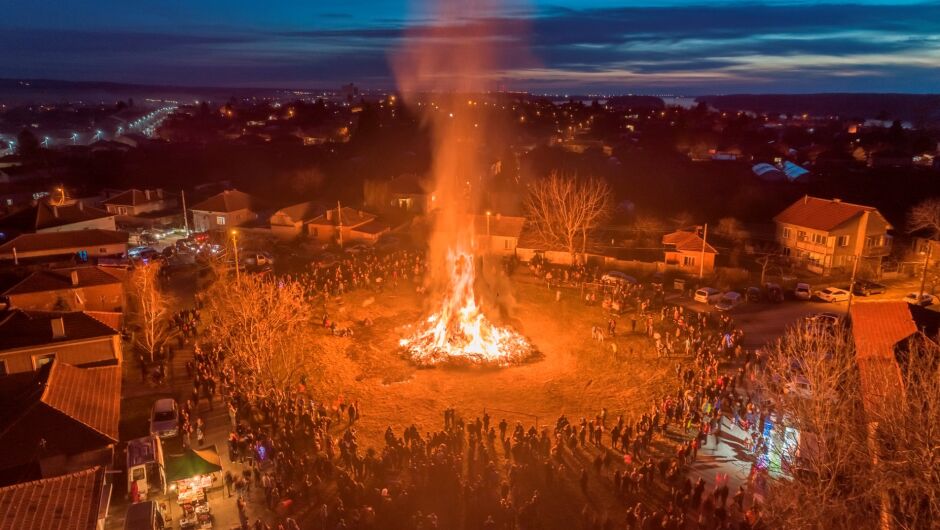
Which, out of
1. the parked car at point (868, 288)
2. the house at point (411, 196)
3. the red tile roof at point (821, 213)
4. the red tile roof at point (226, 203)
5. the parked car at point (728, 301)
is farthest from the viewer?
the house at point (411, 196)

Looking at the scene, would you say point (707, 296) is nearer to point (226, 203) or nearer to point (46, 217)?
point (226, 203)

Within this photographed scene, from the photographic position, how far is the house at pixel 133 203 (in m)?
52.6

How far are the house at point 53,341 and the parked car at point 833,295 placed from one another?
3399 cm

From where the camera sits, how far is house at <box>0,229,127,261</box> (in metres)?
35.6

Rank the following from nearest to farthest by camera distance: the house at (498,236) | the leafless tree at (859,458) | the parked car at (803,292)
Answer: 1. the leafless tree at (859,458)
2. the parked car at (803,292)
3. the house at (498,236)

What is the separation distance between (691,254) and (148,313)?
30599mm

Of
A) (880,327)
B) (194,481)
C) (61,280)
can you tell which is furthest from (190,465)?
(880,327)

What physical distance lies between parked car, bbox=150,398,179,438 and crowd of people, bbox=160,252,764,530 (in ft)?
1.44

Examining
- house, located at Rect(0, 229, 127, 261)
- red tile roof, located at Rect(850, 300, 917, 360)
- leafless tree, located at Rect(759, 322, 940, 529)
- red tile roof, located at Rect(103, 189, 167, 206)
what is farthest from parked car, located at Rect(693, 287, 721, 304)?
red tile roof, located at Rect(103, 189, 167, 206)

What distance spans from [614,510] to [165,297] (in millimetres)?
25513

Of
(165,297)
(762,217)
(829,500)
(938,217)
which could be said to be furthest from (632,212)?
(829,500)

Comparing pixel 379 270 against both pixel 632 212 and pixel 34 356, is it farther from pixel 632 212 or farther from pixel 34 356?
pixel 632 212

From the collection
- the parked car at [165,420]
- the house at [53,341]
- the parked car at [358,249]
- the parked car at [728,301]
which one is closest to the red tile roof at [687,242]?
the parked car at [728,301]

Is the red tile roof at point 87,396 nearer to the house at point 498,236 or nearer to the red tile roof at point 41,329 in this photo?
the red tile roof at point 41,329
